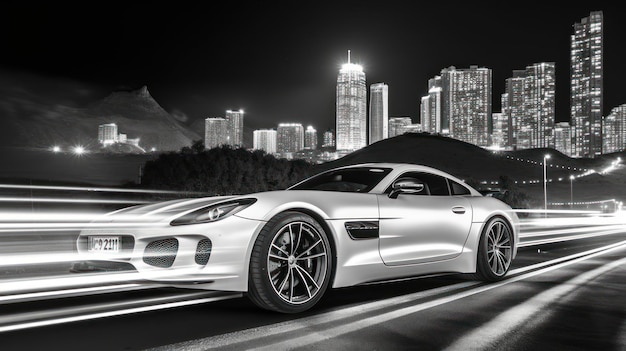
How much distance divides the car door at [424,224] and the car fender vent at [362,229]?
102 mm

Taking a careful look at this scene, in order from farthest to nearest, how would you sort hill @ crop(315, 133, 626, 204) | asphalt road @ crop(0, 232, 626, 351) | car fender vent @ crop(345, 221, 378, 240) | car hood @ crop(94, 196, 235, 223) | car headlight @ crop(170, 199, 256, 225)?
hill @ crop(315, 133, 626, 204), car fender vent @ crop(345, 221, 378, 240), car hood @ crop(94, 196, 235, 223), car headlight @ crop(170, 199, 256, 225), asphalt road @ crop(0, 232, 626, 351)

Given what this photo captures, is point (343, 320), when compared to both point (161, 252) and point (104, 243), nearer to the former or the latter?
point (161, 252)

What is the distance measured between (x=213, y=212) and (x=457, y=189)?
3621mm

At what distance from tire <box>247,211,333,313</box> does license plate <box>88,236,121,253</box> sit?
1135 mm

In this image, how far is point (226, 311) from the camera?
15.9 ft

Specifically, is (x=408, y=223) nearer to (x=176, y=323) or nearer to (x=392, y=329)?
(x=392, y=329)

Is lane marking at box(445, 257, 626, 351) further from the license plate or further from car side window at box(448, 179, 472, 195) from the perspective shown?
the license plate

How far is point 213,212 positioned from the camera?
449cm

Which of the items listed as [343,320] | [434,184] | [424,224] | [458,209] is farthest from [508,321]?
[434,184]

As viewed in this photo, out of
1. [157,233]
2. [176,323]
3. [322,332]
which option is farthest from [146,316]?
[322,332]

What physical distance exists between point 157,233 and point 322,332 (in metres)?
1.48

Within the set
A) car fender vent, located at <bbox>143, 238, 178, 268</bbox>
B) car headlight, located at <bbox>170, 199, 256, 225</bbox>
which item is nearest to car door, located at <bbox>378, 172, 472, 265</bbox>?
car headlight, located at <bbox>170, 199, 256, 225</bbox>

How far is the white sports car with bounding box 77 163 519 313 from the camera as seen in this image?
171 inches

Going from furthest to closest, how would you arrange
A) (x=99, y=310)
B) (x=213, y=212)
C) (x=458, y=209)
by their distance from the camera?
(x=458, y=209) < (x=99, y=310) < (x=213, y=212)
